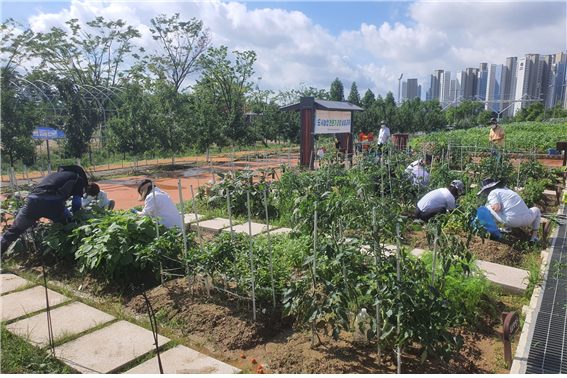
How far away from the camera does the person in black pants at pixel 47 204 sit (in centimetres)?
466

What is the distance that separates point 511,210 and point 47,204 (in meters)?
6.18

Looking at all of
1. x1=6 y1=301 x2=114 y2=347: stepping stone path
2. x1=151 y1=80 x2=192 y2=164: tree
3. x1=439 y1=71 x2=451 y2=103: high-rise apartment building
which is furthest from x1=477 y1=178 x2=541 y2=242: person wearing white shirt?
x1=439 y1=71 x2=451 y2=103: high-rise apartment building

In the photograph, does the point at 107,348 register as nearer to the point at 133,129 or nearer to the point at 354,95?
the point at 133,129

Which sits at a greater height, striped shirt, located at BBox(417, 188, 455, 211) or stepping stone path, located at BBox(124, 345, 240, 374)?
striped shirt, located at BBox(417, 188, 455, 211)

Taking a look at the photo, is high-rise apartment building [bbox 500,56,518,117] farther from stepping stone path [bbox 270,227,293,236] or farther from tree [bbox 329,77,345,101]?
stepping stone path [bbox 270,227,293,236]

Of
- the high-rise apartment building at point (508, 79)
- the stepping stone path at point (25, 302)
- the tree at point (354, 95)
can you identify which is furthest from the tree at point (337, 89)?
the high-rise apartment building at point (508, 79)

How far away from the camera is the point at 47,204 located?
15.3 ft

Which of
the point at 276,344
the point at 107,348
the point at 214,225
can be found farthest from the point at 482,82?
the point at 107,348

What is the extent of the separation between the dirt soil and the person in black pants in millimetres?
1824

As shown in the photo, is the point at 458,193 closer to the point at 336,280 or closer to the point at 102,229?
A: the point at 336,280

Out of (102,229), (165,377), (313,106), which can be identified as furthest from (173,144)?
(165,377)

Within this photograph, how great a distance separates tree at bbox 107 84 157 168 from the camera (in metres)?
13.4

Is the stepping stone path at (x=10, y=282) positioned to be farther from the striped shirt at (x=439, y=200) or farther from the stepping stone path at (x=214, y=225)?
the striped shirt at (x=439, y=200)

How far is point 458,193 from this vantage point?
6555 mm
